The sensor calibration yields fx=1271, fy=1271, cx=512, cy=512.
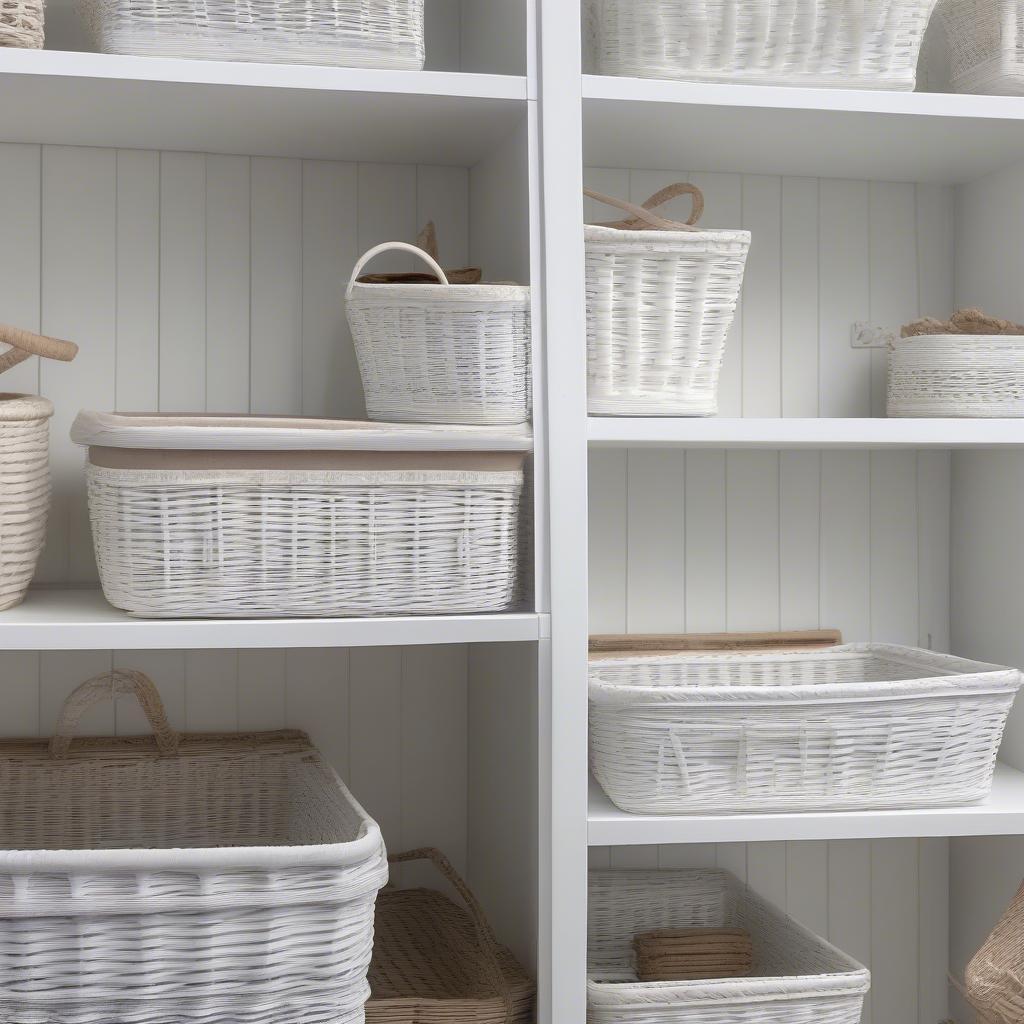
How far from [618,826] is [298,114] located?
93 cm

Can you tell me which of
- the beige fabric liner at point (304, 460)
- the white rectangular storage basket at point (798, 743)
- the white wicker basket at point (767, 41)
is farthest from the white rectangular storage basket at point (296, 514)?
the white wicker basket at point (767, 41)

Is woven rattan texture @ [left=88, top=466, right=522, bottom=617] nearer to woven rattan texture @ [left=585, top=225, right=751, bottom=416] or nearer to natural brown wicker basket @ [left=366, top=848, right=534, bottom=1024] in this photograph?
woven rattan texture @ [left=585, top=225, right=751, bottom=416]

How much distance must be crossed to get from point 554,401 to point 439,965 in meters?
0.74

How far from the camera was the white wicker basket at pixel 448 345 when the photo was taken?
1.43 metres

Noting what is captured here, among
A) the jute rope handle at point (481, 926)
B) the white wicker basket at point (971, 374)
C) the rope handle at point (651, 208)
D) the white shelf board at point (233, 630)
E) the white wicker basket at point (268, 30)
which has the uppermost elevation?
the white wicker basket at point (268, 30)

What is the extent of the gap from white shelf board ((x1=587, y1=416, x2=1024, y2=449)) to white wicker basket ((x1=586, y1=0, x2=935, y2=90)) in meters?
0.42

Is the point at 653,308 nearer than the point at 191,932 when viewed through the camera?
No

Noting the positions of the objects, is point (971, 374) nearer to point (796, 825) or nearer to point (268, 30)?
point (796, 825)

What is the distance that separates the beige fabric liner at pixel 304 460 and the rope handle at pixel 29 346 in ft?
0.37

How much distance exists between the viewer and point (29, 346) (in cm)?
141

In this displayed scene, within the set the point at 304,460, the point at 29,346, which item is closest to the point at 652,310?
the point at 304,460

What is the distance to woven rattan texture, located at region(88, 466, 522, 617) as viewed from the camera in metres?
1.37

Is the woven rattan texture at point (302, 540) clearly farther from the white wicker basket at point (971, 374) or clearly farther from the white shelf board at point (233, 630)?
the white wicker basket at point (971, 374)

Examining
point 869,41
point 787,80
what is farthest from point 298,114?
point 869,41
